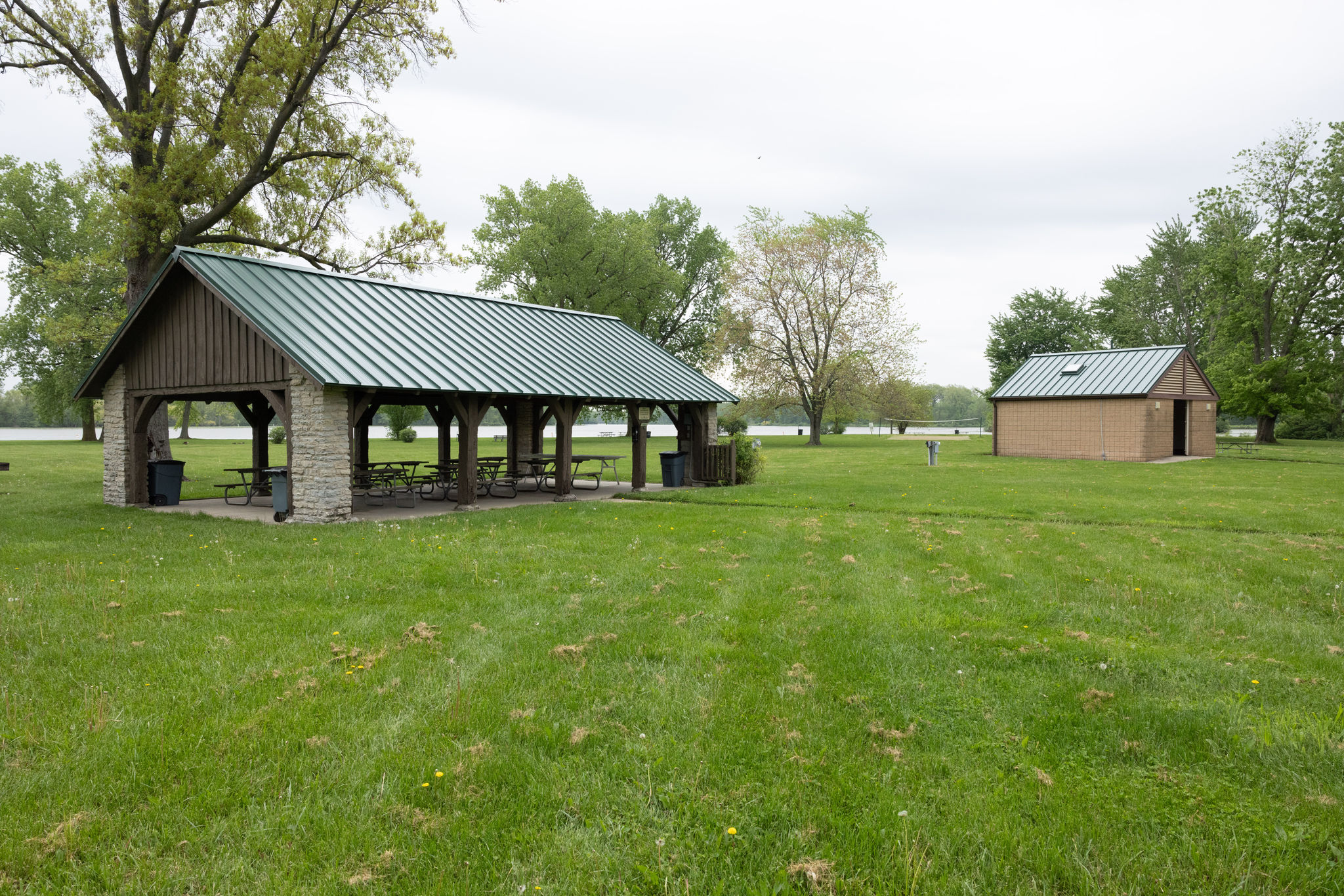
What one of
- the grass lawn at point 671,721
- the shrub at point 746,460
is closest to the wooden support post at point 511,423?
the shrub at point 746,460

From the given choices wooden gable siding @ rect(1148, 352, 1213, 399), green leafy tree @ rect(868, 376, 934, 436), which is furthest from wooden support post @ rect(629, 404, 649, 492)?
green leafy tree @ rect(868, 376, 934, 436)

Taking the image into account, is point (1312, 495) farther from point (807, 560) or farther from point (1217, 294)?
point (1217, 294)

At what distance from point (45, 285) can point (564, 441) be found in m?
38.0

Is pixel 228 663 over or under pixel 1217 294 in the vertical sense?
under

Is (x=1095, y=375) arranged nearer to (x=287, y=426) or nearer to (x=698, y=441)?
(x=698, y=441)

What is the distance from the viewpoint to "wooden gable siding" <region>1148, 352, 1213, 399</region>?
29547 mm

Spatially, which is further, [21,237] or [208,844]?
[21,237]

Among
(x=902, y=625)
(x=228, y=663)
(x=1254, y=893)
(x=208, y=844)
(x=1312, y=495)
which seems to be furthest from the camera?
(x=1312, y=495)

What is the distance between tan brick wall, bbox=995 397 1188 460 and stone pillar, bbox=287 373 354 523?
27.8 m

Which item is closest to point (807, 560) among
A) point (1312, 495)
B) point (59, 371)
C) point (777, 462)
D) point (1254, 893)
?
point (1254, 893)

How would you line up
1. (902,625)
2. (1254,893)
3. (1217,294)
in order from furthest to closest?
(1217,294) < (902,625) < (1254,893)

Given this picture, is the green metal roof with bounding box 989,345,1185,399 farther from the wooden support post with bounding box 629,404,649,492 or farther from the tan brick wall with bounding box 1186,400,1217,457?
the wooden support post with bounding box 629,404,649,492

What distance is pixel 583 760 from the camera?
4.25 meters

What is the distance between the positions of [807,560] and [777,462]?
835 inches
